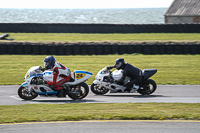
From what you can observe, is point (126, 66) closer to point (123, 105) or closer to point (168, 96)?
point (168, 96)

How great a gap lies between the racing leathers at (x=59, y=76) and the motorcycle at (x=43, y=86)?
121 millimetres

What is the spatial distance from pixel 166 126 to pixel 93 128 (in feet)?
5.36

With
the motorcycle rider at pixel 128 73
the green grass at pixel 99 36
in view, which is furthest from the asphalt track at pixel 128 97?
the green grass at pixel 99 36

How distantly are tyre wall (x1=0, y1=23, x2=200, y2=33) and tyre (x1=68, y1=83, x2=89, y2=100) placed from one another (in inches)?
983

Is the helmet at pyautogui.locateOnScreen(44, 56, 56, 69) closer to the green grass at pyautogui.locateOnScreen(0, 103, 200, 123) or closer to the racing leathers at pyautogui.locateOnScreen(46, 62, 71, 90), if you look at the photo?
the racing leathers at pyautogui.locateOnScreen(46, 62, 71, 90)

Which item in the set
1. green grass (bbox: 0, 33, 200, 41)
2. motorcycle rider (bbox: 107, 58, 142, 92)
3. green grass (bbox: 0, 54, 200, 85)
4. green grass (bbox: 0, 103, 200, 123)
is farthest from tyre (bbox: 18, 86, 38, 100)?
green grass (bbox: 0, 33, 200, 41)

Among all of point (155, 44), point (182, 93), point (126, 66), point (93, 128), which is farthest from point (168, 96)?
point (155, 44)

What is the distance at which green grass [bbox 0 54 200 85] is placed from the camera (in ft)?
57.1

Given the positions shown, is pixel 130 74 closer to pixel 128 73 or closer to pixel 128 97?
pixel 128 73

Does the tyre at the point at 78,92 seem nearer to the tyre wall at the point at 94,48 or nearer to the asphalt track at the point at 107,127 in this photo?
the asphalt track at the point at 107,127

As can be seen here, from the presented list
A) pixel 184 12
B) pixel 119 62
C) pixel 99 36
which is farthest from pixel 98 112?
pixel 184 12

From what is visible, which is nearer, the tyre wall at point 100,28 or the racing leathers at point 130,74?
the racing leathers at point 130,74

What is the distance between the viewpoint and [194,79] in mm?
17094

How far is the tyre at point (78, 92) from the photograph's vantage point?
1230 centimetres
